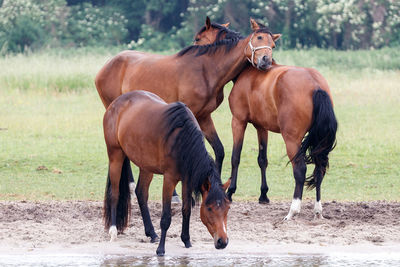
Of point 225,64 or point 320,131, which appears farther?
point 225,64

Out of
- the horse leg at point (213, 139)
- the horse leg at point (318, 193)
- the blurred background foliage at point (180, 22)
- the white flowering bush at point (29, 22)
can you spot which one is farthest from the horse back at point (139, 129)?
the white flowering bush at point (29, 22)

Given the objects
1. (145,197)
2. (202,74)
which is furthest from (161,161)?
(202,74)

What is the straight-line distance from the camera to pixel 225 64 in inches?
369

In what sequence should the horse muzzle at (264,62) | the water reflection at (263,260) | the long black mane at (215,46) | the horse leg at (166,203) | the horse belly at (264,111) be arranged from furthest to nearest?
the long black mane at (215,46)
the horse muzzle at (264,62)
the horse belly at (264,111)
the horse leg at (166,203)
the water reflection at (263,260)

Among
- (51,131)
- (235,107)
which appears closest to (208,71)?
(235,107)

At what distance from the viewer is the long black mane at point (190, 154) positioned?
6.70 metres

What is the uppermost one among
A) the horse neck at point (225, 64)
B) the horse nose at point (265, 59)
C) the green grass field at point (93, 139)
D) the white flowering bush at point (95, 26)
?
the horse nose at point (265, 59)

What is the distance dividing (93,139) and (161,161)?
807 cm

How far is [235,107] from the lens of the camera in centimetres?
948

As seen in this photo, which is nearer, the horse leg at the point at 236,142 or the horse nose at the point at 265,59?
the horse nose at the point at 265,59

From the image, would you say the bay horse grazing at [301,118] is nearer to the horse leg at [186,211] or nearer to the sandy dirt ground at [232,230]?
the sandy dirt ground at [232,230]

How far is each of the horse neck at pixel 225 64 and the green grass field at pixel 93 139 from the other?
165cm

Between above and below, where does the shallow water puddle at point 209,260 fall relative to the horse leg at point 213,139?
below

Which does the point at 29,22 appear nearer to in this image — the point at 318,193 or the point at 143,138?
the point at 318,193
